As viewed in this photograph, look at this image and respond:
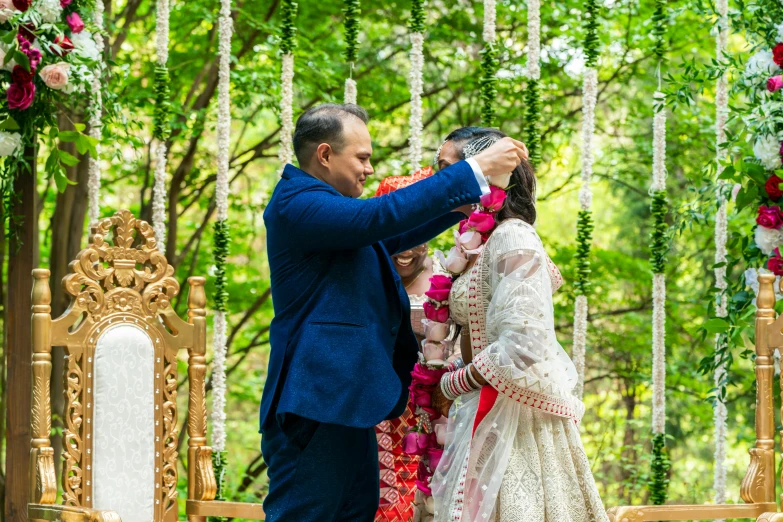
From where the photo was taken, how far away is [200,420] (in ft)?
11.5

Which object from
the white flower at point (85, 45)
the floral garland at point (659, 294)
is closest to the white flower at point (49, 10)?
the white flower at point (85, 45)

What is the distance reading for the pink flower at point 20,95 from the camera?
341 cm

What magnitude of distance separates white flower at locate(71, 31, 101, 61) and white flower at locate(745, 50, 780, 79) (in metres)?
2.57

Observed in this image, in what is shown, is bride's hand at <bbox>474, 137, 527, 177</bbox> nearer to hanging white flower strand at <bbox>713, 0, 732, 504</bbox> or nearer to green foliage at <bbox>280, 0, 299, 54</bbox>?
hanging white flower strand at <bbox>713, 0, 732, 504</bbox>

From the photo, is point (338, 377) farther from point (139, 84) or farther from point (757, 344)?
point (139, 84)

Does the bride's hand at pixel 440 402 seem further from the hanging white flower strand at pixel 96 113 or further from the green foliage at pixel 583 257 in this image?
the hanging white flower strand at pixel 96 113

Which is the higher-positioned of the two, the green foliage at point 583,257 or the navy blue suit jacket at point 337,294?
the green foliage at point 583,257

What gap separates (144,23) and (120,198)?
2767mm

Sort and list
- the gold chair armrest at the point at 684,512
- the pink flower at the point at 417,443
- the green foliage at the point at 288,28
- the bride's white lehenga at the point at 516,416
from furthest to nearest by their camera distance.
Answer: the green foliage at the point at 288,28, the gold chair armrest at the point at 684,512, the pink flower at the point at 417,443, the bride's white lehenga at the point at 516,416

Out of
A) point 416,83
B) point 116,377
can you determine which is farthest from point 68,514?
point 416,83

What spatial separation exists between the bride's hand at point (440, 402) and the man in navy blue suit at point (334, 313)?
161 millimetres

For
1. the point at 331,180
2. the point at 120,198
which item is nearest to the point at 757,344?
the point at 331,180

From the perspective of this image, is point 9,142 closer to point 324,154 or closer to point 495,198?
point 324,154

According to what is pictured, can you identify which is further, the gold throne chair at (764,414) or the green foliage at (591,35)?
the green foliage at (591,35)
